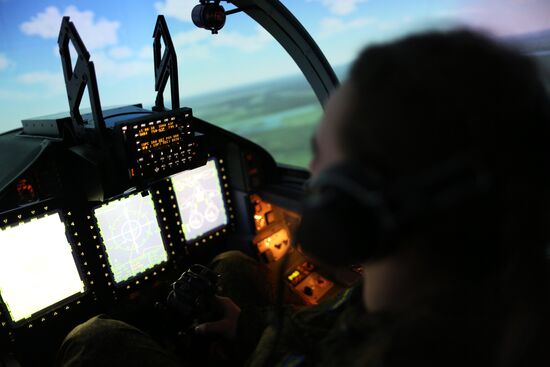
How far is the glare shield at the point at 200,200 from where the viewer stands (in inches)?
90.8

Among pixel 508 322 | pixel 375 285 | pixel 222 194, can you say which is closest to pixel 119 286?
pixel 222 194

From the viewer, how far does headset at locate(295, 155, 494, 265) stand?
0.46 m

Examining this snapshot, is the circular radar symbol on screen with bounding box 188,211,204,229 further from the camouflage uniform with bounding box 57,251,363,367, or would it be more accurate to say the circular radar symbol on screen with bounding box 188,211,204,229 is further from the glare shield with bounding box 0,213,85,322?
the glare shield with bounding box 0,213,85,322

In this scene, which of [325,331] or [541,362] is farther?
[325,331]

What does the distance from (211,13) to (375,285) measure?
5.79 ft

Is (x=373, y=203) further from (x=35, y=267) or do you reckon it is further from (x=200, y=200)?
(x=200, y=200)

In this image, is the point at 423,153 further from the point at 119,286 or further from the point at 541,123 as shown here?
the point at 119,286

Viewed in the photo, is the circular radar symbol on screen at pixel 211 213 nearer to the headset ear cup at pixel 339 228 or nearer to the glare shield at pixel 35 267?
the glare shield at pixel 35 267

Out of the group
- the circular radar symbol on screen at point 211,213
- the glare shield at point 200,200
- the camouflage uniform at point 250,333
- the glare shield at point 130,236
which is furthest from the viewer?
the circular radar symbol on screen at point 211,213

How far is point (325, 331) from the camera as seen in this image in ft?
2.84

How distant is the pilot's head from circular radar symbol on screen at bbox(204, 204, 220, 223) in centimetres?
197

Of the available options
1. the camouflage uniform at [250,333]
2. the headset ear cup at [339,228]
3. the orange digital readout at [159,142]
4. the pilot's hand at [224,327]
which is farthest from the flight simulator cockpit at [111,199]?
the headset ear cup at [339,228]

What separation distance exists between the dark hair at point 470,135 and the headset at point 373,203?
0.04 feet

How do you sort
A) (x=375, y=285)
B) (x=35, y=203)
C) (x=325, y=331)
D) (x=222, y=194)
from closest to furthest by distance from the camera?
(x=375, y=285), (x=325, y=331), (x=35, y=203), (x=222, y=194)
